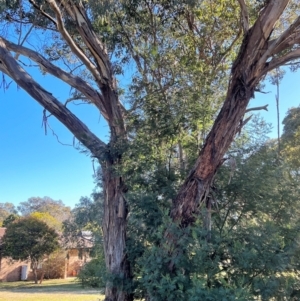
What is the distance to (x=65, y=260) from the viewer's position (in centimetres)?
2422

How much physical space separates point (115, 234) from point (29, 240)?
54.9 feet

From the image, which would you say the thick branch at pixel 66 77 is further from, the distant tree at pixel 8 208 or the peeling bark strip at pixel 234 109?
the distant tree at pixel 8 208

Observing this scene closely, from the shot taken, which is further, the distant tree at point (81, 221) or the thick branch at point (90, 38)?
the distant tree at point (81, 221)

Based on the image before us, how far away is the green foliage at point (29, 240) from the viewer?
20953 millimetres

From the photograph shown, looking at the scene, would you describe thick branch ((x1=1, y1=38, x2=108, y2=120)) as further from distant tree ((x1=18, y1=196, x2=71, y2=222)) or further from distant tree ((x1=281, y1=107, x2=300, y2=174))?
distant tree ((x1=18, y1=196, x2=71, y2=222))

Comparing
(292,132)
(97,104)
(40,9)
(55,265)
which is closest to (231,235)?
(97,104)

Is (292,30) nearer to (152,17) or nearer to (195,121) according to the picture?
(195,121)

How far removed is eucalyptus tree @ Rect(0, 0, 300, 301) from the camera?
507cm

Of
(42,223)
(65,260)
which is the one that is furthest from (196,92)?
(65,260)

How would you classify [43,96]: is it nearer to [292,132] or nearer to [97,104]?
[97,104]

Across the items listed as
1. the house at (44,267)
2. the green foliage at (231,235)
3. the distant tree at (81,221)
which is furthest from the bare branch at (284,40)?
the house at (44,267)

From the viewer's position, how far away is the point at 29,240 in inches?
824

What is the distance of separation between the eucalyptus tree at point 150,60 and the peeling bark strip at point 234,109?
0.05 ft

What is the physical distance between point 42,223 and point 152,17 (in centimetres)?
1731
